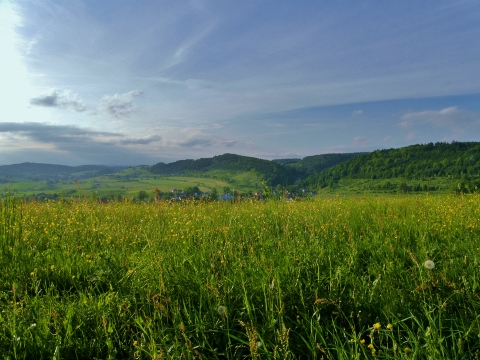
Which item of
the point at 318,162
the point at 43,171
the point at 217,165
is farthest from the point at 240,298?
the point at 43,171

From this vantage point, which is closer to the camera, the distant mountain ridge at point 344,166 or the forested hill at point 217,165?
the distant mountain ridge at point 344,166

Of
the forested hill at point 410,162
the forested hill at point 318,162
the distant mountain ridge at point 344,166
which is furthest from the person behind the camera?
the forested hill at point 318,162

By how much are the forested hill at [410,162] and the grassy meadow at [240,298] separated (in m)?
111

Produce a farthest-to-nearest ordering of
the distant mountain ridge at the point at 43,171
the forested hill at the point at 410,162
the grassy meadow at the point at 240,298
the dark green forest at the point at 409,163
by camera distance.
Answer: the distant mountain ridge at the point at 43,171
the forested hill at the point at 410,162
the dark green forest at the point at 409,163
the grassy meadow at the point at 240,298

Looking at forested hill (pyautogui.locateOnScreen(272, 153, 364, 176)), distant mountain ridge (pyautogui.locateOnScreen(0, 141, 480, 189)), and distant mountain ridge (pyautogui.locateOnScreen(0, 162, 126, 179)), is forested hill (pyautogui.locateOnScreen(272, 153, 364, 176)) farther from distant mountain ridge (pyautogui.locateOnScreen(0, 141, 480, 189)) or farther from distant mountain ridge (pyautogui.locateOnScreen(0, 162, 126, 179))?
distant mountain ridge (pyautogui.locateOnScreen(0, 162, 126, 179))

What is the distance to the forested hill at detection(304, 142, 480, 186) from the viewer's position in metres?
116


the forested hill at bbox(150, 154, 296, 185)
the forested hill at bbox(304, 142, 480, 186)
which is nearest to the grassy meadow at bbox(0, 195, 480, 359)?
the forested hill at bbox(304, 142, 480, 186)

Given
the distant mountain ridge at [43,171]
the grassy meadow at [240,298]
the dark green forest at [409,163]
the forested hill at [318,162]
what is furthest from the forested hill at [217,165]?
the grassy meadow at [240,298]

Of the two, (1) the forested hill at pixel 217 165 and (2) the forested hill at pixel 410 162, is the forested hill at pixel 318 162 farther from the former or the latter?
(2) the forested hill at pixel 410 162

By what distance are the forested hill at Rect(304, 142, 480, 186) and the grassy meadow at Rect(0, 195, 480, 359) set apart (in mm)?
110576

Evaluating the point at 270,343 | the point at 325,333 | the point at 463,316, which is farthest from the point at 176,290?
the point at 463,316

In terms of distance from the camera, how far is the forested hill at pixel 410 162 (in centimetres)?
11562

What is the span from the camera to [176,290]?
9.71 ft

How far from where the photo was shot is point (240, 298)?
274 cm
